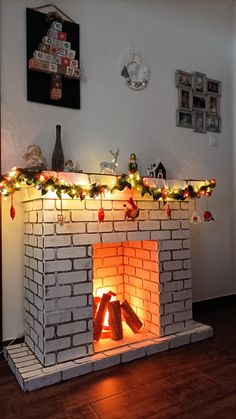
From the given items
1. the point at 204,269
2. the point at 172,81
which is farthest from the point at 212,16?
the point at 204,269

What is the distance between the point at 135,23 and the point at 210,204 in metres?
1.78

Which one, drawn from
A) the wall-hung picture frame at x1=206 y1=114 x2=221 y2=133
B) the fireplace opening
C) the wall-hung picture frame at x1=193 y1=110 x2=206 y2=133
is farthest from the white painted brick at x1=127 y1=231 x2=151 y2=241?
the wall-hung picture frame at x1=206 y1=114 x2=221 y2=133

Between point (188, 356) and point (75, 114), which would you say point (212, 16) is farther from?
point (188, 356)

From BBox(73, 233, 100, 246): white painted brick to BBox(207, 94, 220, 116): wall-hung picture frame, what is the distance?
190 cm

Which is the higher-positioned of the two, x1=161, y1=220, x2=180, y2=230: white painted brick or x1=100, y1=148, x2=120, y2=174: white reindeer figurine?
x1=100, y1=148, x2=120, y2=174: white reindeer figurine

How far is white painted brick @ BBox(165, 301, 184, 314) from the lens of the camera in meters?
2.14

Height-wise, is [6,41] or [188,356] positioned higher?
[6,41]

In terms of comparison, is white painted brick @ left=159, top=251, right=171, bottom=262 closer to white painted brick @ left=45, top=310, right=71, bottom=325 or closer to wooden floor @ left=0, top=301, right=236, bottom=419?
wooden floor @ left=0, top=301, right=236, bottom=419

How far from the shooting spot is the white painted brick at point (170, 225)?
2170mm

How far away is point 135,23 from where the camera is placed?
262 centimetres

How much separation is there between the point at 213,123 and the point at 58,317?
236 centimetres

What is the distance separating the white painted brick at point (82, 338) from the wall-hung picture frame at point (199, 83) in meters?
2.37

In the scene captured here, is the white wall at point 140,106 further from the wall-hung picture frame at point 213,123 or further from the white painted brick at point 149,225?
the white painted brick at point 149,225

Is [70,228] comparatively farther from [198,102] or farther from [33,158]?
[198,102]
